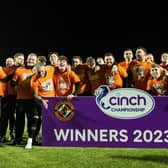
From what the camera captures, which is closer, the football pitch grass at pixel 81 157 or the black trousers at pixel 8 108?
the football pitch grass at pixel 81 157

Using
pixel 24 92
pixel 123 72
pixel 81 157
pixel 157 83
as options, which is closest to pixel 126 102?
pixel 157 83

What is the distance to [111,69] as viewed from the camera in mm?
6480

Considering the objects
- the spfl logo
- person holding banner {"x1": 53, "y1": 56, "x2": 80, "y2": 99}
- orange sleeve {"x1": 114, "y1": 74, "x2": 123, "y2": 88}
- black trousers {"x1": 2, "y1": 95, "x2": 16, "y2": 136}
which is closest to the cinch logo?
the spfl logo

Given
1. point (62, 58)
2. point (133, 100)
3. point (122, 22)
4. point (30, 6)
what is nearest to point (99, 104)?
point (133, 100)

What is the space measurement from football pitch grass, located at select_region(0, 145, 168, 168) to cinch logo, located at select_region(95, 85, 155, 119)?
542 mm

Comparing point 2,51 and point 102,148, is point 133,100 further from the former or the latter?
point 2,51

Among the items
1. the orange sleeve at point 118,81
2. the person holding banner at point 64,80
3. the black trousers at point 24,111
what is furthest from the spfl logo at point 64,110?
the orange sleeve at point 118,81

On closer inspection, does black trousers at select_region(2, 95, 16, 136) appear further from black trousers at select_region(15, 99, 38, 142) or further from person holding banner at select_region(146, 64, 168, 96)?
person holding banner at select_region(146, 64, 168, 96)

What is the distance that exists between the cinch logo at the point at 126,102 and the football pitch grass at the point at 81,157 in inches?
21.3

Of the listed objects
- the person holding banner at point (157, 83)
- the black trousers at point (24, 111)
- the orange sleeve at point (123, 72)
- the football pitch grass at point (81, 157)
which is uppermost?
the orange sleeve at point (123, 72)

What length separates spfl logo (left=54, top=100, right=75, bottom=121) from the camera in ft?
18.2

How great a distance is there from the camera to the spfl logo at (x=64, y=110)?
18.2 feet

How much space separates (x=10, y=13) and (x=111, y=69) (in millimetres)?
10860

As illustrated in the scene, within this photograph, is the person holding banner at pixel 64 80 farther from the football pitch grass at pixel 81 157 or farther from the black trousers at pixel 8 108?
the football pitch grass at pixel 81 157
